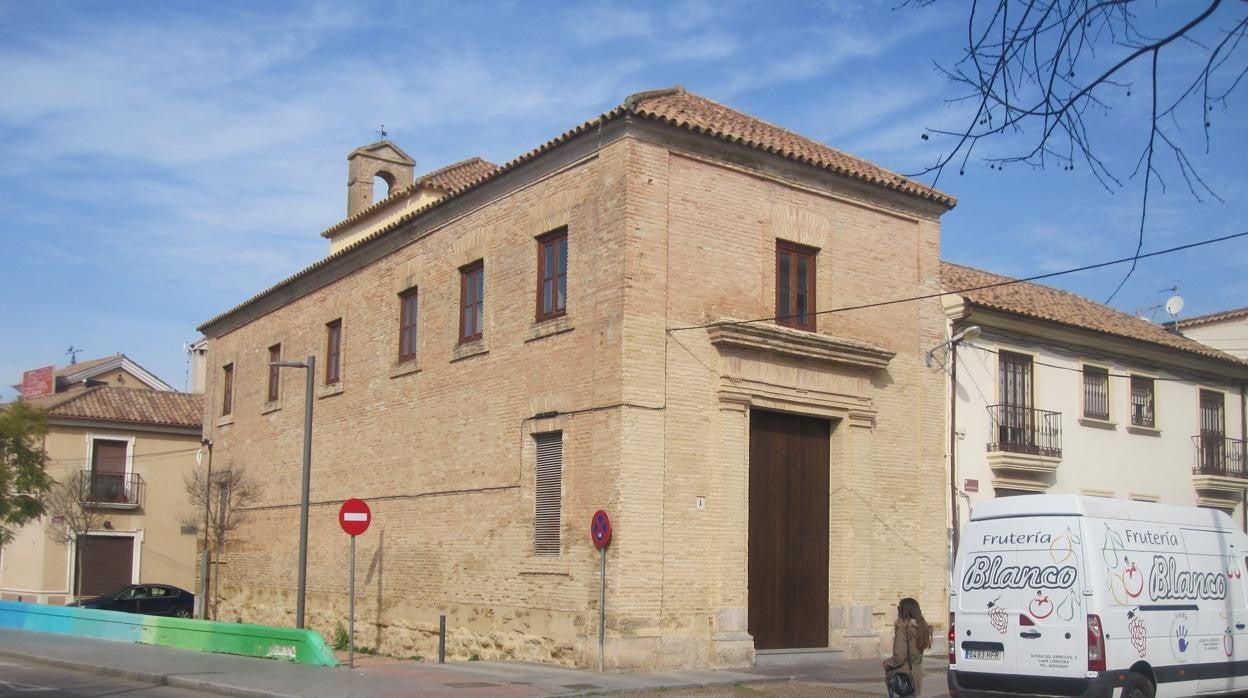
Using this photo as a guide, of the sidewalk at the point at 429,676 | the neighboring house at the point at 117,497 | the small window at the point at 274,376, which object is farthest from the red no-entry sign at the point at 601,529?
the neighboring house at the point at 117,497

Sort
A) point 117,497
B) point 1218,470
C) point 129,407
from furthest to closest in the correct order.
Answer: point 129,407, point 117,497, point 1218,470

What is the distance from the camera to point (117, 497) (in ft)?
129

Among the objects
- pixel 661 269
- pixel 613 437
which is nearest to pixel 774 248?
pixel 661 269

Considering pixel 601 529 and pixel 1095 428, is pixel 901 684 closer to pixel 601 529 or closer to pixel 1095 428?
pixel 601 529

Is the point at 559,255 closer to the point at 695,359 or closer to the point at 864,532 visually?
the point at 695,359

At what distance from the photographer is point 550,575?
1869cm

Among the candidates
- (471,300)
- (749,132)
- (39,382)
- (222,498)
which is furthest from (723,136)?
(39,382)

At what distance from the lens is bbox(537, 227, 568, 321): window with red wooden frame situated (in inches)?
774

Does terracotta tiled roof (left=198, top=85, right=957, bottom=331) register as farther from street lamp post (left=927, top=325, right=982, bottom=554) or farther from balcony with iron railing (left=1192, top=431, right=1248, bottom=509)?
balcony with iron railing (left=1192, top=431, right=1248, bottom=509)

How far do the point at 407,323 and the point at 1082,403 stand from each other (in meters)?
13.6

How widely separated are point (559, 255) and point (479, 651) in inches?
261

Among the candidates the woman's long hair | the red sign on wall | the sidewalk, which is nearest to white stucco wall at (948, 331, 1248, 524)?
the sidewalk

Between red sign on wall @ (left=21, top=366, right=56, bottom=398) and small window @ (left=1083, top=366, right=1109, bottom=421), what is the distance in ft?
129

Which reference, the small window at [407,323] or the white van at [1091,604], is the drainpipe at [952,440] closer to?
the white van at [1091,604]
